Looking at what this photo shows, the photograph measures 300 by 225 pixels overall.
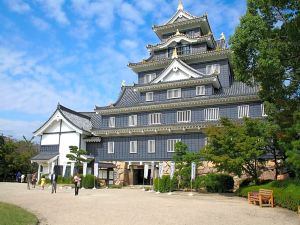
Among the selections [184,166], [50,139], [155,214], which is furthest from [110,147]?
[155,214]

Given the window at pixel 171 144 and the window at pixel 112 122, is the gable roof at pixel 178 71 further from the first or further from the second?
the window at pixel 171 144

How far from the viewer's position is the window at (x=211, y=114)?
1502 inches

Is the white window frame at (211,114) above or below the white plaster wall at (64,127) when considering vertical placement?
above

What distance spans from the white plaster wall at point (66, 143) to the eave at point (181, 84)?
10.5 metres

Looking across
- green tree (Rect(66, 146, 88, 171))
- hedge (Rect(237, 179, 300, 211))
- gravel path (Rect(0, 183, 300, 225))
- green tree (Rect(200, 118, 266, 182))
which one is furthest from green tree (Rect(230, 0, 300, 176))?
green tree (Rect(66, 146, 88, 171))

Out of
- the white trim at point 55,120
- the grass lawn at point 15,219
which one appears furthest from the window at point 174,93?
the grass lawn at point 15,219

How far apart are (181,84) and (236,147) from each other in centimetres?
1570

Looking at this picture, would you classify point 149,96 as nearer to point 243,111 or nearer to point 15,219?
point 243,111

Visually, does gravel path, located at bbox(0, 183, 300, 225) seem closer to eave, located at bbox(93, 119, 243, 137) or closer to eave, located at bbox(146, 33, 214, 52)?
eave, located at bbox(93, 119, 243, 137)

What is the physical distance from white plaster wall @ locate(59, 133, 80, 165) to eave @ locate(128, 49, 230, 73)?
1177 centimetres

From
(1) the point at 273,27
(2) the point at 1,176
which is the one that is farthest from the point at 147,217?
(2) the point at 1,176

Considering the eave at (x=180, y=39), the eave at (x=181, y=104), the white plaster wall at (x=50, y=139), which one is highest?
the eave at (x=180, y=39)

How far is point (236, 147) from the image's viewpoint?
1045 inches

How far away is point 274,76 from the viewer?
65.3 ft
